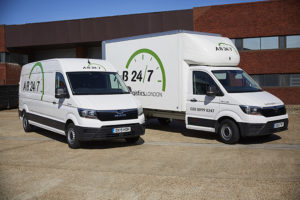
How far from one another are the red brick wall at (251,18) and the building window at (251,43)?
34 cm

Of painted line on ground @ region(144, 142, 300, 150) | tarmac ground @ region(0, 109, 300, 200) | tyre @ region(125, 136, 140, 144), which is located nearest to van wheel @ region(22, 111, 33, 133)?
tarmac ground @ region(0, 109, 300, 200)

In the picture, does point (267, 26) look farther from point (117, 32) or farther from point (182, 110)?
point (182, 110)

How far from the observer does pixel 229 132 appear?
9477 millimetres

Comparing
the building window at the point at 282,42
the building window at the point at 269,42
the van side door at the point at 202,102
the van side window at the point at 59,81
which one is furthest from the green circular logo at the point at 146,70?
the building window at the point at 282,42

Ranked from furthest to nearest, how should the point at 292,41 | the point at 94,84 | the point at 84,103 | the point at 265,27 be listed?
1. the point at 265,27
2. the point at 292,41
3. the point at 94,84
4. the point at 84,103

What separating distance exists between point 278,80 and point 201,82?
14.6 m

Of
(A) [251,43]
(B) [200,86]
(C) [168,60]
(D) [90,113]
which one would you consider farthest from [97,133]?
(A) [251,43]

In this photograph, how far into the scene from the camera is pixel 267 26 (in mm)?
22812

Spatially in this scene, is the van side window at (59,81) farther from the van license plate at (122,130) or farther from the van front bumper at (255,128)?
the van front bumper at (255,128)

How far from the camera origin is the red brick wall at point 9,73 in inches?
1234

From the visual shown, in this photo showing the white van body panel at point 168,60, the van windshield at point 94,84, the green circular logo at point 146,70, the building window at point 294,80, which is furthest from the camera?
the building window at point 294,80

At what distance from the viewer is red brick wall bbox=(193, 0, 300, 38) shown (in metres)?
22.5

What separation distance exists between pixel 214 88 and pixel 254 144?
1.83m

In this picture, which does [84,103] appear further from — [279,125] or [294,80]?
[294,80]
